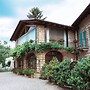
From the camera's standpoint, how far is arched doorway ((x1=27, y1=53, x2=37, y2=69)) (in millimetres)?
24453

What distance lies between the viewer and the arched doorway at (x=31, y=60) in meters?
24.5

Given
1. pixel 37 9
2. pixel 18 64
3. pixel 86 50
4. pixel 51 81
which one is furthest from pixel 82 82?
pixel 37 9

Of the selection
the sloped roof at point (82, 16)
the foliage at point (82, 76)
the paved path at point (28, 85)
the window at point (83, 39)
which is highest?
the sloped roof at point (82, 16)

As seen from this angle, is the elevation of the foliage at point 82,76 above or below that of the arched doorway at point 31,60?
below

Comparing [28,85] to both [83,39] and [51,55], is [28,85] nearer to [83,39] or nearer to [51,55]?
[51,55]

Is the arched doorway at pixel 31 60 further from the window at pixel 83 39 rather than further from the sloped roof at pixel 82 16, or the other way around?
the sloped roof at pixel 82 16

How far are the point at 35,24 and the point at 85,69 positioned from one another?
1382 centimetres

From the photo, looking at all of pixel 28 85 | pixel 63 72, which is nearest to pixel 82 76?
pixel 63 72

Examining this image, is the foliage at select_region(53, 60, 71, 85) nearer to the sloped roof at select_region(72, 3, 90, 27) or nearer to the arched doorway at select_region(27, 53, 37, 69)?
the sloped roof at select_region(72, 3, 90, 27)

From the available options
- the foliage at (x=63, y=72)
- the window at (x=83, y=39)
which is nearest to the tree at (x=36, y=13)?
the window at (x=83, y=39)

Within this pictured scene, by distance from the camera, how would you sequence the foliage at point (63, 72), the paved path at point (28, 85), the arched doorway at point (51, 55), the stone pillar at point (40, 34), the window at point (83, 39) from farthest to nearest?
the arched doorway at point (51, 55), the stone pillar at point (40, 34), the window at point (83, 39), the paved path at point (28, 85), the foliage at point (63, 72)

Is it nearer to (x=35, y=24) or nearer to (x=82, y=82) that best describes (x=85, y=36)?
(x=35, y=24)

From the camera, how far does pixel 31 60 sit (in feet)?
82.3

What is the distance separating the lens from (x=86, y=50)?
21.2 meters
